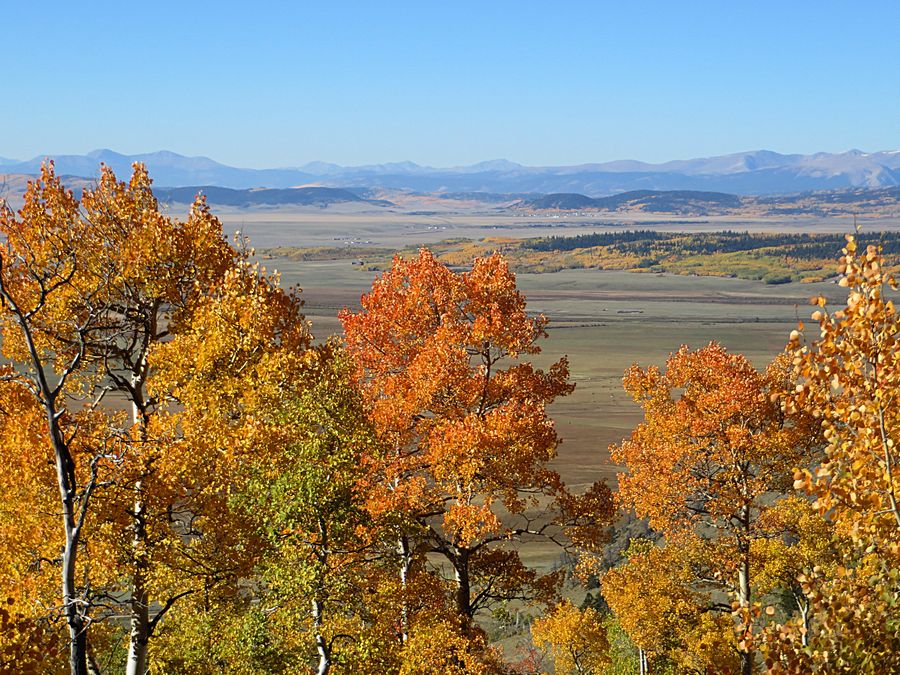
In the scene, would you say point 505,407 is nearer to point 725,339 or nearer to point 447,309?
point 447,309

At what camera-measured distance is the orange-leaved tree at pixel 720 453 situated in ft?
88.4

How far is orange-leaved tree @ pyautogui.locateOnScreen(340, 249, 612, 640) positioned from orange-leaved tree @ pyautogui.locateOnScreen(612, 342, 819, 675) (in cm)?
557

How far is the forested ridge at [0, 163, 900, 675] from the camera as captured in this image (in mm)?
9586

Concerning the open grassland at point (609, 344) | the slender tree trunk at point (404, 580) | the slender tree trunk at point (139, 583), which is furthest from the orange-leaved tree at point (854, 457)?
the open grassland at point (609, 344)

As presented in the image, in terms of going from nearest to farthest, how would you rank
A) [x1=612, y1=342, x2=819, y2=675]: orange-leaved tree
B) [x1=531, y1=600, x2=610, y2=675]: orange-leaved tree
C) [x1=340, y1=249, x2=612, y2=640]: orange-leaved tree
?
1. [x1=340, y1=249, x2=612, y2=640]: orange-leaved tree
2. [x1=612, y1=342, x2=819, y2=675]: orange-leaved tree
3. [x1=531, y1=600, x2=610, y2=675]: orange-leaved tree

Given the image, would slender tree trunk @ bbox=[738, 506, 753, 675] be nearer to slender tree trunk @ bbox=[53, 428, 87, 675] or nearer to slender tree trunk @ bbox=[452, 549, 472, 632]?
slender tree trunk @ bbox=[452, 549, 472, 632]

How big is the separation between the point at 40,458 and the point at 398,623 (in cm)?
1001

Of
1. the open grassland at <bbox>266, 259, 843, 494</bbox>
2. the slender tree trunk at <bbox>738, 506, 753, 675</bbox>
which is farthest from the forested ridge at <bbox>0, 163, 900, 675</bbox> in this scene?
the open grassland at <bbox>266, 259, 843, 494</bbox>

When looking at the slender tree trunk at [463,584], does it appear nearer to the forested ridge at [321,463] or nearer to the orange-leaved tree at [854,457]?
the forested ridge at [321,463]

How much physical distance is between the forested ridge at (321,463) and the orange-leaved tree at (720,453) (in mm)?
95

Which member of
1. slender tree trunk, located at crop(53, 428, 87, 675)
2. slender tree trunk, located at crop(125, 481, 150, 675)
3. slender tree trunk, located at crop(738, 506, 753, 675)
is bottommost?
slender tree trunk, located at crop(738, 506, 753, 675)

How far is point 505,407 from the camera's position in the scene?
70.0 ft

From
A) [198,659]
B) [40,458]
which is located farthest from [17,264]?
[198,659]

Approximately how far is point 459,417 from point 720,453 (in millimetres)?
10054
